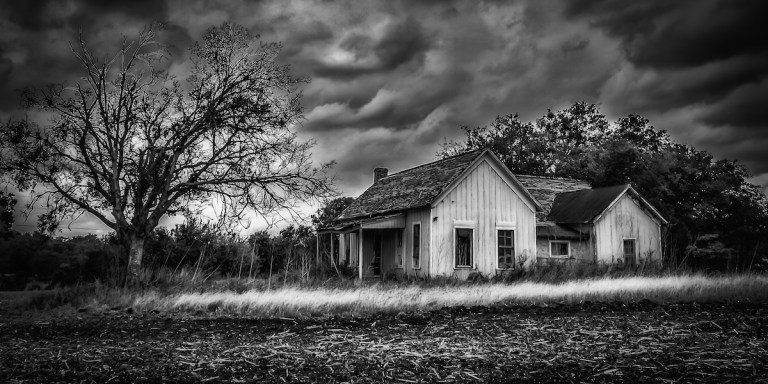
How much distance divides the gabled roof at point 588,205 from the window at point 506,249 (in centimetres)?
417

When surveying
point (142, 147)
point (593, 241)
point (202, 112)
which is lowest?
point (593, 241)

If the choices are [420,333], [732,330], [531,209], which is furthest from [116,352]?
[531,209]

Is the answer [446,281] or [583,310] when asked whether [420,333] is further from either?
[446,281]

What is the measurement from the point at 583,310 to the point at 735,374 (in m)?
5.93

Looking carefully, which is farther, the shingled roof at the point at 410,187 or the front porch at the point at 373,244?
the front porch at the point at 373,244

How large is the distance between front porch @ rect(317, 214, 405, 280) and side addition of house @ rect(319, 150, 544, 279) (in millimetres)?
44

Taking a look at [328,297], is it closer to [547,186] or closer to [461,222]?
[461,222]

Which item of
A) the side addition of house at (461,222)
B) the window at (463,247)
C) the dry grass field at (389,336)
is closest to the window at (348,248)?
the side addition of house at (461,222)

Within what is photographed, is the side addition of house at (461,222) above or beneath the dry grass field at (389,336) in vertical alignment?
above

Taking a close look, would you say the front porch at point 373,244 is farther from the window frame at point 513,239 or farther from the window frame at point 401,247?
the window frame at point 513,239

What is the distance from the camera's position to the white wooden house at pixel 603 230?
25531 millimetres

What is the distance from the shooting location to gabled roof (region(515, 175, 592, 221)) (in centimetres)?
2942

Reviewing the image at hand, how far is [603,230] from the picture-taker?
84.5 feet

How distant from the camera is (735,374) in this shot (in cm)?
497
